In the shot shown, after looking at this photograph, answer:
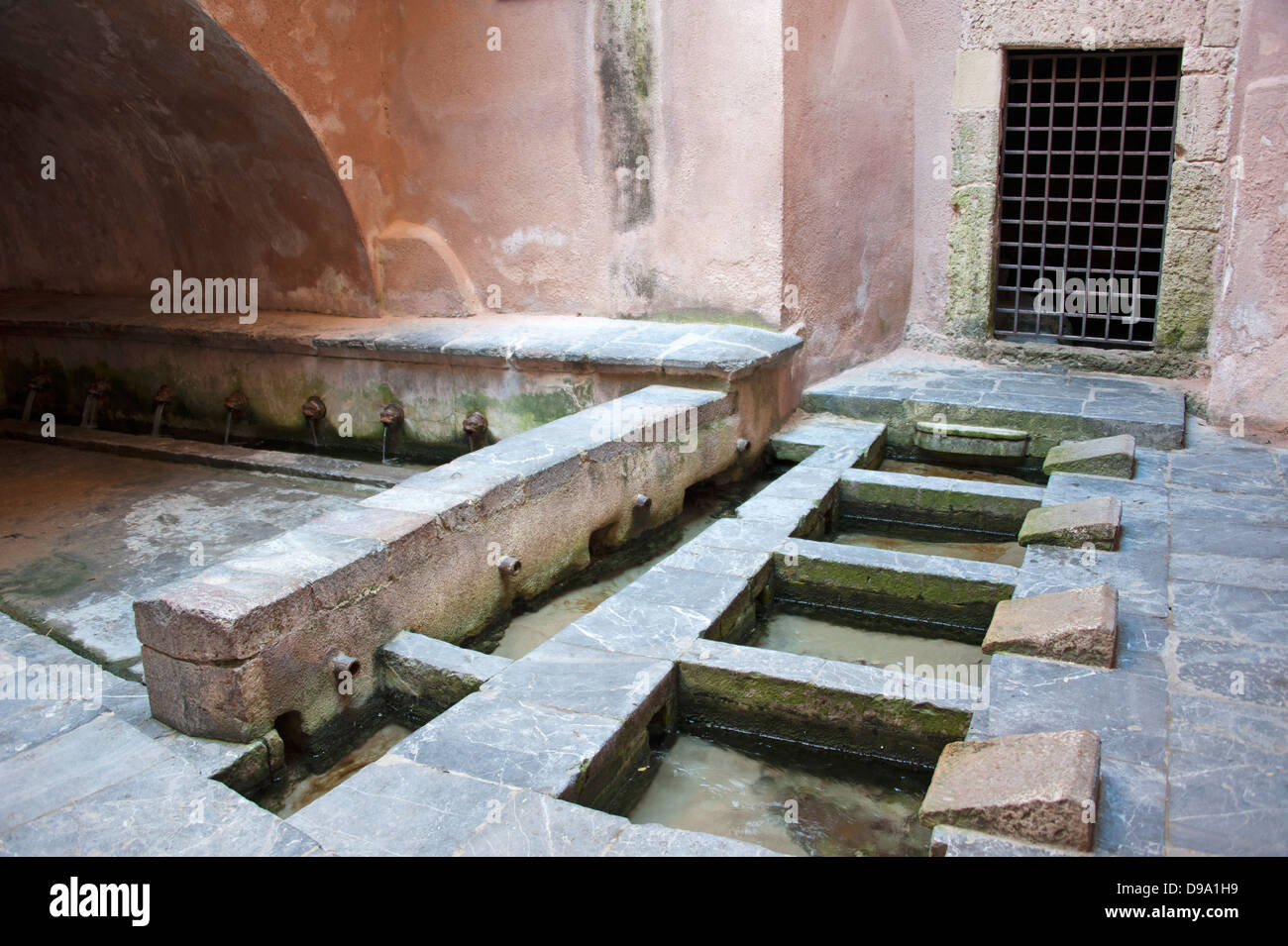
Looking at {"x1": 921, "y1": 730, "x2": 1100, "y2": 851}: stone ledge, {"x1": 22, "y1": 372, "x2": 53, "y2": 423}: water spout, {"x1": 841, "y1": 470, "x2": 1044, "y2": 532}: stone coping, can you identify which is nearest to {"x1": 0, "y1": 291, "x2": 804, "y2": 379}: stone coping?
{"x1": 22, "y1": 372, "x2": 53, "y2": 423}: water spout

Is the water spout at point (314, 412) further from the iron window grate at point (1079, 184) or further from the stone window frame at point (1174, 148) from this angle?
the iron window grate at point (1079, 184)

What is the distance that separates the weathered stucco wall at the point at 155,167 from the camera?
21.3ft

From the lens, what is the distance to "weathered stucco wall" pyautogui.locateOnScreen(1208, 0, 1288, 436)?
5516 millimetres

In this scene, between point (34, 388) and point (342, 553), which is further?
point (34, 388)

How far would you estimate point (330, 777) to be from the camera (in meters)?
3.33

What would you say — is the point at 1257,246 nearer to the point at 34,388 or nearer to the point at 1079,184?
the point at 1079,184

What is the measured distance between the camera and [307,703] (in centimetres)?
334

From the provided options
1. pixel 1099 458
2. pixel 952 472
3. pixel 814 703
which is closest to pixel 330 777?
pixel 814 703

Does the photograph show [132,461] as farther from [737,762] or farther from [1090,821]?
[1090,821]

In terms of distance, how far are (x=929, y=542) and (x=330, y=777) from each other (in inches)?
125

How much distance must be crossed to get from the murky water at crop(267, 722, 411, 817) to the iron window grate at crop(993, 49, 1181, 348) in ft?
17.9

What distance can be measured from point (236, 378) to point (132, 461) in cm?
93

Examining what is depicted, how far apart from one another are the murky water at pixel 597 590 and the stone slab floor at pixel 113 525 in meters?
1.45

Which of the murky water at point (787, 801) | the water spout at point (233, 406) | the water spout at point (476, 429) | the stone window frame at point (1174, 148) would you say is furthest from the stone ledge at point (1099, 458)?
the water spout at point (233, 406)
